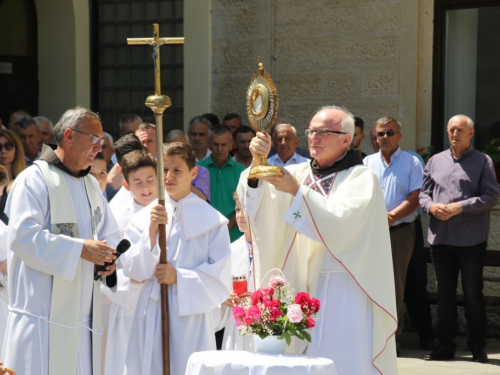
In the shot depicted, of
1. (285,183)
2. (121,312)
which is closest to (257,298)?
(285,183)

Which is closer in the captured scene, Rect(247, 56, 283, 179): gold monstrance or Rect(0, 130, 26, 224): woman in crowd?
Rect(247, 56, 283, 179): gold monstrance

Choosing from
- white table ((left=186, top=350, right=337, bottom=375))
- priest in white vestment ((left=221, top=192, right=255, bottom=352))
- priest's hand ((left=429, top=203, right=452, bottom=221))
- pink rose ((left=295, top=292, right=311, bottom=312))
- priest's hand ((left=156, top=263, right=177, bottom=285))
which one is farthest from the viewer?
priest's hand ((left=429, top=203, right=452, bottom=221))

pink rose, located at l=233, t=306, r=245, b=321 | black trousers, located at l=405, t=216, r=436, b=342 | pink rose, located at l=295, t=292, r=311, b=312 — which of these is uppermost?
pink rose, located at l=295, t=292, r=311, b=312

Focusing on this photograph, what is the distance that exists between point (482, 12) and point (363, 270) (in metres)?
5.89

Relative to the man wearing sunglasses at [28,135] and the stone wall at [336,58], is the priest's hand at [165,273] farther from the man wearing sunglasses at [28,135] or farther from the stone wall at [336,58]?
the stone wall at [336,58]

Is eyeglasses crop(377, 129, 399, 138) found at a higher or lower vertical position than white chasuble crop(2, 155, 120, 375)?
higher

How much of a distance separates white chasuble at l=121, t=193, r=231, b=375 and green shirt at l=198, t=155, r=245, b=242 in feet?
10.4

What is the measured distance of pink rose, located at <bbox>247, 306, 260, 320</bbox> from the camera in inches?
211

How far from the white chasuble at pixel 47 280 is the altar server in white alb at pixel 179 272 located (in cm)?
43

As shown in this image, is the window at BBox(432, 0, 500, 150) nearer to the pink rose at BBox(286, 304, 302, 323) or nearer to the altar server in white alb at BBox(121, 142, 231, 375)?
the altar server in white alb at BBox(121, 142, 231, 375)

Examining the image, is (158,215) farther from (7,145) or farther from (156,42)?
(7,145)

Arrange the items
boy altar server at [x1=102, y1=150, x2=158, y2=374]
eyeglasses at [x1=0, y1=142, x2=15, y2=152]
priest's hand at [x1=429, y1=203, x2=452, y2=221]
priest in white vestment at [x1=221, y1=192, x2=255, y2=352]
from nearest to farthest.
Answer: boy altar server at [x1=102, y1=150, x2=158, y2=374], priest in white vestment at [x1=221, y1=192, x2=255, y2=352], eyeglasses at [x1=0, y1=142, x2=15, y2=152], priest's hand at [x1=429, y1=203, x2=452, y2=221]

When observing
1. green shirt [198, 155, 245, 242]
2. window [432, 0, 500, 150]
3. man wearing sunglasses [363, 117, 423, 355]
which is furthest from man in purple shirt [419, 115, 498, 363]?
green shirt [198, 155, 245, 242]

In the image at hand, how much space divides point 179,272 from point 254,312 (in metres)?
1.11
